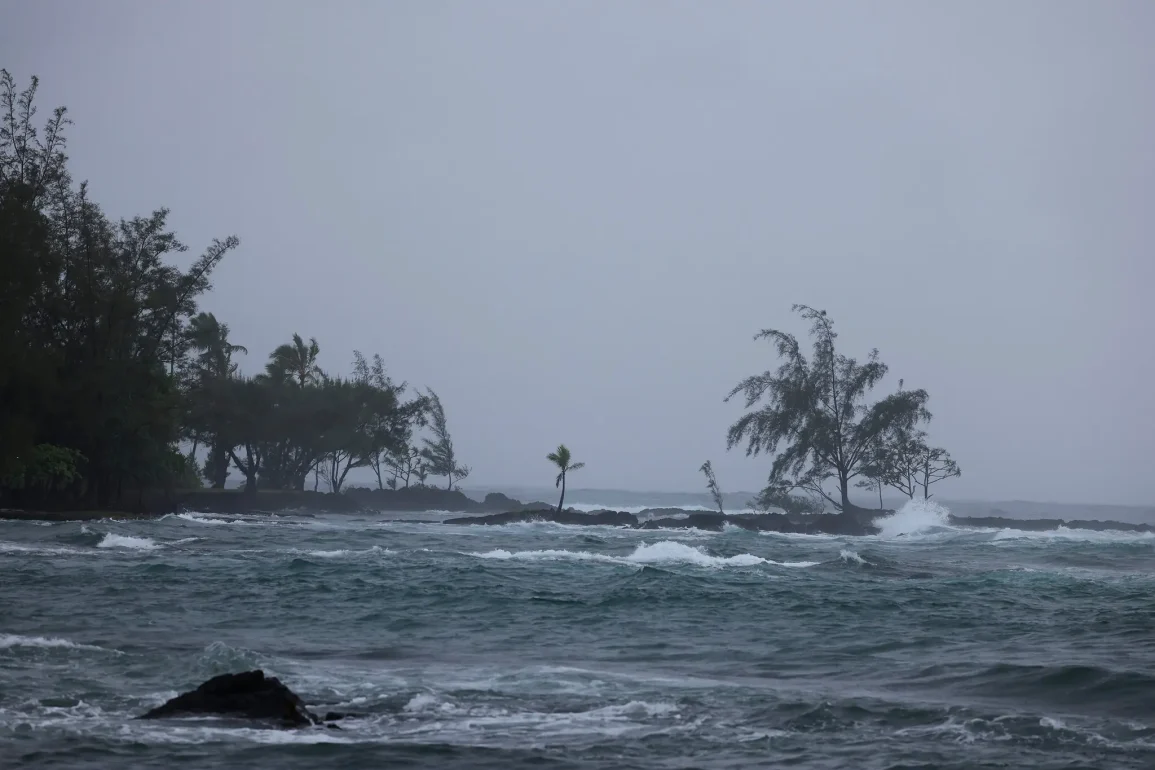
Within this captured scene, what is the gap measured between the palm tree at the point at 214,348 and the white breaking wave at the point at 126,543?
2893 cm

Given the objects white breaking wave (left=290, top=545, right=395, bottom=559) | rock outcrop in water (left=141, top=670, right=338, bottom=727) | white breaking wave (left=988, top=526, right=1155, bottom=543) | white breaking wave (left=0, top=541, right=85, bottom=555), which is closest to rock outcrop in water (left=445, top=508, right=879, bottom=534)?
white breaking wave (left=988, top=526, right=1155, bottom=543)

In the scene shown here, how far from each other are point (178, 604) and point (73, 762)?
1027cm

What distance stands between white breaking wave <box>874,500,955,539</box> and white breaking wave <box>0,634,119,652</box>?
143ft

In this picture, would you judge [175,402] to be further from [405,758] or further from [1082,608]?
[405,758]

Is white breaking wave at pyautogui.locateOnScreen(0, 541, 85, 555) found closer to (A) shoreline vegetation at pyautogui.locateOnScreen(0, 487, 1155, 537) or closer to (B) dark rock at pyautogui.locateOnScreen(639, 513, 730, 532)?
(A) shoreline vegetation at pyautogui.locateOnScreen(0, 487, 1155, 537)

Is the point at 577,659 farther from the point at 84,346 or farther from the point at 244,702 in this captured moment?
the point at 84,346

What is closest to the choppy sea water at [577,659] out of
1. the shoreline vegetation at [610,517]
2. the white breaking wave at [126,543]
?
the white breaking wave at [126,543]

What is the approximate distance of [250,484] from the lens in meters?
60.2

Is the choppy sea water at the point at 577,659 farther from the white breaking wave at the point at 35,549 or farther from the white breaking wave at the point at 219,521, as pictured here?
the white breaking wave at the point at 219,521

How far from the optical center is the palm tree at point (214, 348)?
203 ft

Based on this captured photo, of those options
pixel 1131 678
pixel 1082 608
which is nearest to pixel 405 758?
pixel 1131 678

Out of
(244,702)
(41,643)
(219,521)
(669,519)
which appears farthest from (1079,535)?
(244,702)

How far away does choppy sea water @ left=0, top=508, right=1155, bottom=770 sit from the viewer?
888 cm

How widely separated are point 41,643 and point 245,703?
5.35m
